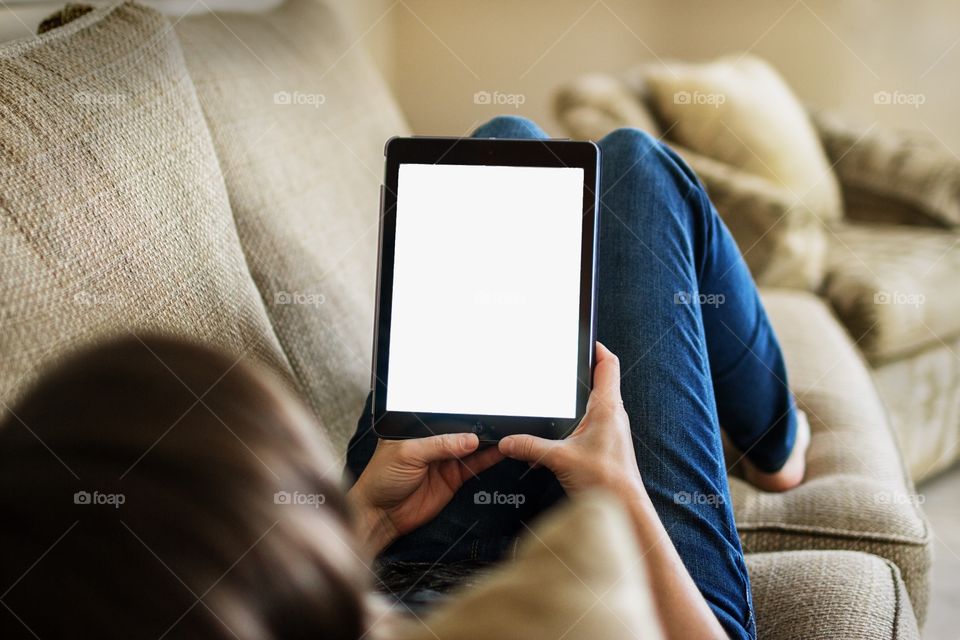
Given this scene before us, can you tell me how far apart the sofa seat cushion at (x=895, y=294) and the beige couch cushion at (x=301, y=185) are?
94cm

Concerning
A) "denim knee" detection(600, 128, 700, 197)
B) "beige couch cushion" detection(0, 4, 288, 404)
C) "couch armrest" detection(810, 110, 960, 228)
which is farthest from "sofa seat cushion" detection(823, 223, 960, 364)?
"beige couch cushion" detection(0, 4, 288, 404)

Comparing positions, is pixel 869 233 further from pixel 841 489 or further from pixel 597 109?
pixel 841 489

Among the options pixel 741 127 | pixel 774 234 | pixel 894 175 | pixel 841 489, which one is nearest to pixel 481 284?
pixel 841 489

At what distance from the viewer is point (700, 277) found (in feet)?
2.95

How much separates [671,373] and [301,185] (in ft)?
1.68

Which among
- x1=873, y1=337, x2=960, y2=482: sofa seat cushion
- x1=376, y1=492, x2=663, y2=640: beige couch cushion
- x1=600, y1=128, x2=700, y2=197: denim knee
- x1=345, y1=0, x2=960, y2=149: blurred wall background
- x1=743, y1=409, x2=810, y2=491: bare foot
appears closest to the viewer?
x1=376, y1=492, x2=663, y2=640: beige couch cushion

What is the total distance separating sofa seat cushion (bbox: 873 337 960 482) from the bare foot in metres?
0.56

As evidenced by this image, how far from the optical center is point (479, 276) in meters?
0.74

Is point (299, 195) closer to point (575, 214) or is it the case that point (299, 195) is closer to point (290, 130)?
point (290, 130)

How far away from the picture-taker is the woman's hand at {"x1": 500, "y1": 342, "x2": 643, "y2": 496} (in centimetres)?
61

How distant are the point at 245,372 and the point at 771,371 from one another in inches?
30.2

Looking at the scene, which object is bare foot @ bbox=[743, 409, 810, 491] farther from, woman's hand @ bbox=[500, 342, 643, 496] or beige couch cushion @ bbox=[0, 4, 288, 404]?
beige couch cushion @ bbox=[0, 4, 288, 404]

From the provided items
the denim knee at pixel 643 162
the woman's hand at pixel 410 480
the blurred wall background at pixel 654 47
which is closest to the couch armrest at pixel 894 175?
the blurred wall background at pixel 654 47

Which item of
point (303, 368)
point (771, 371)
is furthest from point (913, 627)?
point (303, 368)
